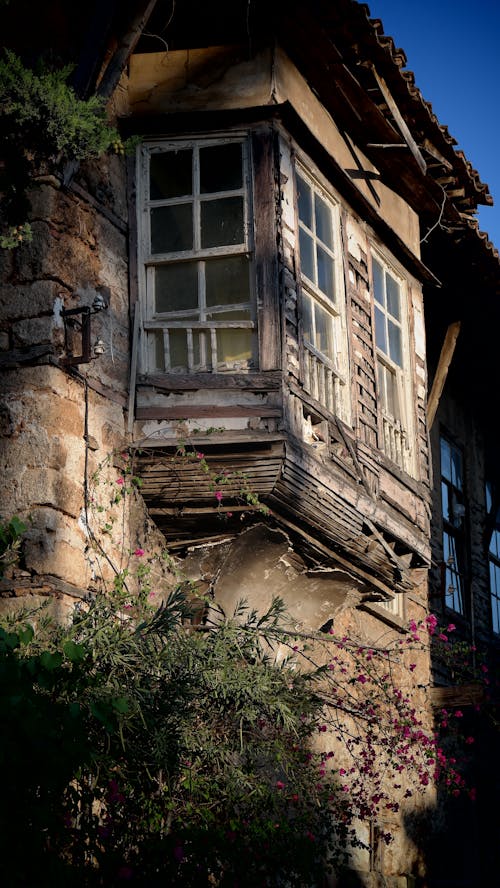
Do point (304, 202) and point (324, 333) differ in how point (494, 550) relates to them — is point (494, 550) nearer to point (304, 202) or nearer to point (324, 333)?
point (324, 333)

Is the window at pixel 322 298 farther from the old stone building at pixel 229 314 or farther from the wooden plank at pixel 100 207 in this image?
the wooden plank at pixel 100 207

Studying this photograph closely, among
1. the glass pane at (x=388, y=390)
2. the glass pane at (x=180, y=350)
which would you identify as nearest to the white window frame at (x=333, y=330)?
the glass pane at (x=180, y=350)

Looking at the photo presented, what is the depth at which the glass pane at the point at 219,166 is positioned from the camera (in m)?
8.20

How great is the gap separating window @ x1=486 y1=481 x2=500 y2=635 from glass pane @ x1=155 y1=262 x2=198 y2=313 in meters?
7.65

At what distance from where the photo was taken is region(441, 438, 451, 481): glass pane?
1387 centimetres

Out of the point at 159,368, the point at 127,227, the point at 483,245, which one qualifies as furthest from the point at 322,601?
the point at 483,245

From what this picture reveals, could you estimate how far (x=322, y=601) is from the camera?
908 centimetres

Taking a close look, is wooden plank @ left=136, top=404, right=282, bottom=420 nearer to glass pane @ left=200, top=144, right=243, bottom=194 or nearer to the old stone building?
the old stone building

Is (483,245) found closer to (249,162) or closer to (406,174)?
(406,174)

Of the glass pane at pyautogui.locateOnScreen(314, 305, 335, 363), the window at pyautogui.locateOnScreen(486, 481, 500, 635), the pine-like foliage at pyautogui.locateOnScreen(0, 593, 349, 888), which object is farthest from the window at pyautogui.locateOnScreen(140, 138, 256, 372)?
the window at pyautogui.locateOnScreen(486, 481, 500, 635)

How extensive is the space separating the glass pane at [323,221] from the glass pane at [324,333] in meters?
0.56

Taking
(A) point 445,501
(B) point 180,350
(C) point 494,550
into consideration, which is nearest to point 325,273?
(B) point 180,350

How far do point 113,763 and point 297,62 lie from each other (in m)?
5.18

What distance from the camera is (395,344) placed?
32.5 feet
